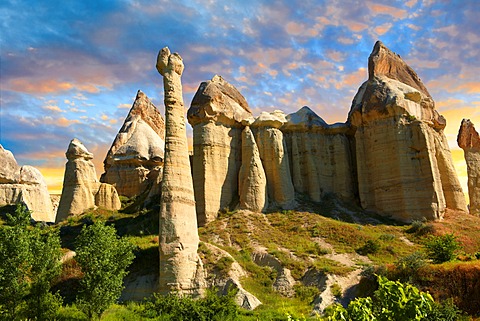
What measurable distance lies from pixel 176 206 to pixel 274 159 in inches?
514

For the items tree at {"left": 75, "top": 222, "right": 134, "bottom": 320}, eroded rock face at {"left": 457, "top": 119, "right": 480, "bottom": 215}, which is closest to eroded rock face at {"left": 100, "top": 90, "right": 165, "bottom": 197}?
tree at {"left": 75, "top": 222, "right": 134, "bottom": 320}

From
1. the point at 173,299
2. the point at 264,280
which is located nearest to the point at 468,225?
the point at 264,280

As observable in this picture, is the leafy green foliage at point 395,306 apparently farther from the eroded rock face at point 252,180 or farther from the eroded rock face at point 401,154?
the eroded rock face at point 401,154

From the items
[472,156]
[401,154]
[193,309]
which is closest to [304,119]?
[401,154]

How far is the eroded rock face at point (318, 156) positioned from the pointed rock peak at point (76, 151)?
16954mm

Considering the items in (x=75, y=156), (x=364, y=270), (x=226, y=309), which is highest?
(x=75, y=156)

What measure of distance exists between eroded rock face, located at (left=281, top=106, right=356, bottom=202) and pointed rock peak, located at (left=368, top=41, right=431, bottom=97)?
5894 millimetres

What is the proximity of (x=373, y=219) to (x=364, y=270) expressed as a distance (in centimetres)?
1200

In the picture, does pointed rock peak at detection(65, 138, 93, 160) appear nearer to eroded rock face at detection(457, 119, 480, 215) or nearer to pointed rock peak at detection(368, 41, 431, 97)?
pointed rock peak at detection(368, 41, 431, 97)

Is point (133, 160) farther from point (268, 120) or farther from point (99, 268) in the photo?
point (99, 268)

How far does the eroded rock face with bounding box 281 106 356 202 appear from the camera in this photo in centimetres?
4159

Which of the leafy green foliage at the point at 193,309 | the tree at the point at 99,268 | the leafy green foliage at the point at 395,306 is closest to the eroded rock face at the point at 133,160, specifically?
the tree at the point at 99,268

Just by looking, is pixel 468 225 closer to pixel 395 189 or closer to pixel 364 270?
pixel 395 189

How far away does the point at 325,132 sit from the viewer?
1738 inches
